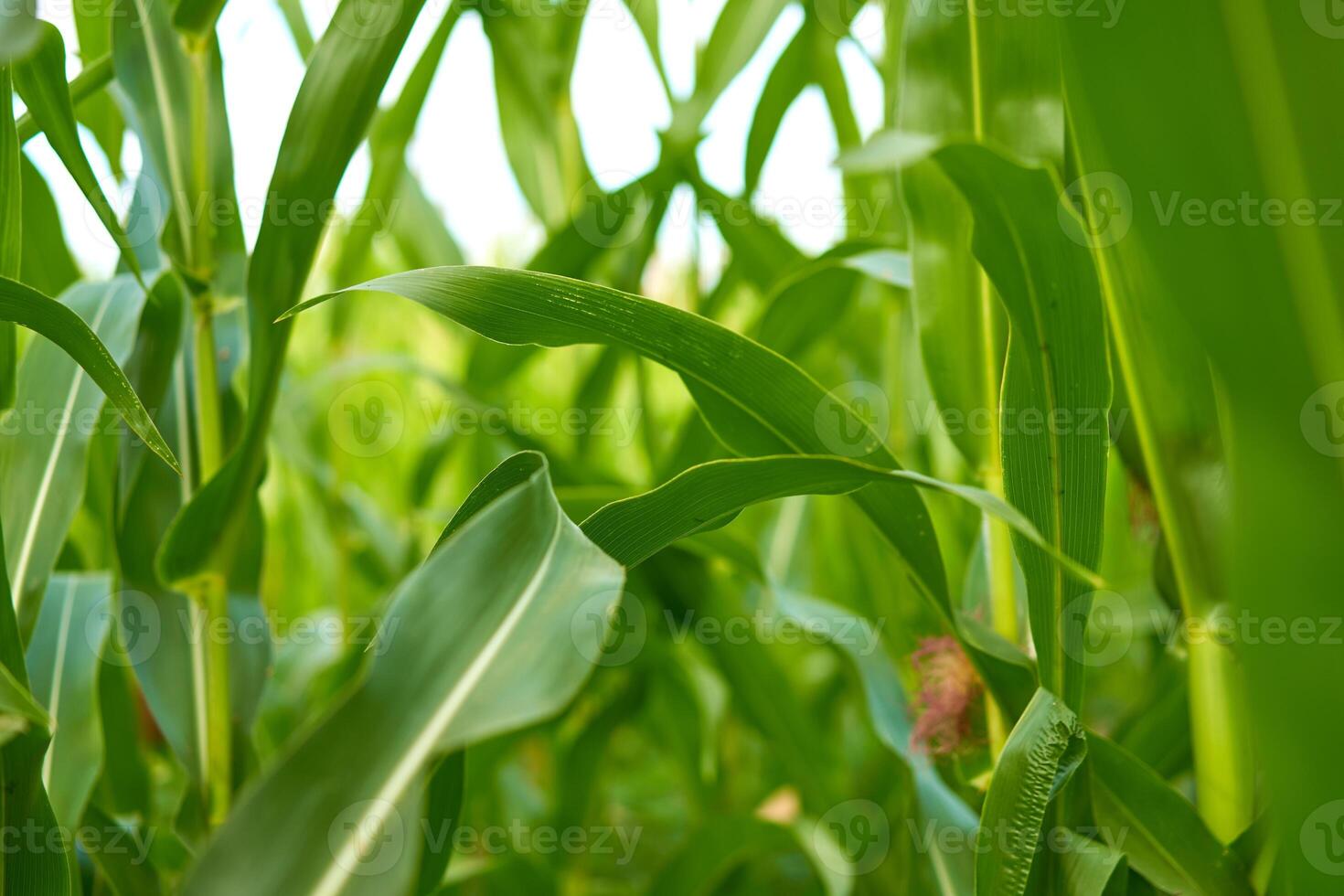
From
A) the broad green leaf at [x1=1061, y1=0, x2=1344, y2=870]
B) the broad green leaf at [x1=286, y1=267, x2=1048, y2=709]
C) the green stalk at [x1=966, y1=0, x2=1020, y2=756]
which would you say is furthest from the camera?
the green stalk at [x1=966, y1=0, x2=1020, y2=756]

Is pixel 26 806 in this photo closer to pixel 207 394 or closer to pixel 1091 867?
pixel 207 394

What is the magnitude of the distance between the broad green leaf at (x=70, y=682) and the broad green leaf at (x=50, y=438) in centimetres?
4

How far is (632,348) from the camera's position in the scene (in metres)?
0.34

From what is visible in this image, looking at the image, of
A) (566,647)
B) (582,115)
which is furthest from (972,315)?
(582,115)

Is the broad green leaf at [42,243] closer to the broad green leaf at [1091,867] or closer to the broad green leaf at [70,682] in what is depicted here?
the broad green leaf at [70,682]

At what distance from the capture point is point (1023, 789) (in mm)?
326

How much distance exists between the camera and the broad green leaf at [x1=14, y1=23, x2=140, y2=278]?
374 mm

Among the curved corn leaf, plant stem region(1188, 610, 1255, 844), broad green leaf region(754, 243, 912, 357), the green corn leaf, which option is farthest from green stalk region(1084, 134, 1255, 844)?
the green corn leaf

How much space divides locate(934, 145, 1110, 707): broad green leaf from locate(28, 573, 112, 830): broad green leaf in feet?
1.51

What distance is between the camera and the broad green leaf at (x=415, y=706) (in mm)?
220

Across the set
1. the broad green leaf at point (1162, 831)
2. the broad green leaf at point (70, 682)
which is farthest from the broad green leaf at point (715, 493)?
the broad green leaf at point (70, 682)

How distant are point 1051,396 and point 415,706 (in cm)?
26

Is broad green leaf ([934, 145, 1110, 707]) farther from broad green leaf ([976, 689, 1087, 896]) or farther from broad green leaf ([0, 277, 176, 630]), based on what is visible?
broad green leaf ([0, 277, 176, 630])

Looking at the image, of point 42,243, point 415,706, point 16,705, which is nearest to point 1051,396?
point 415,706
